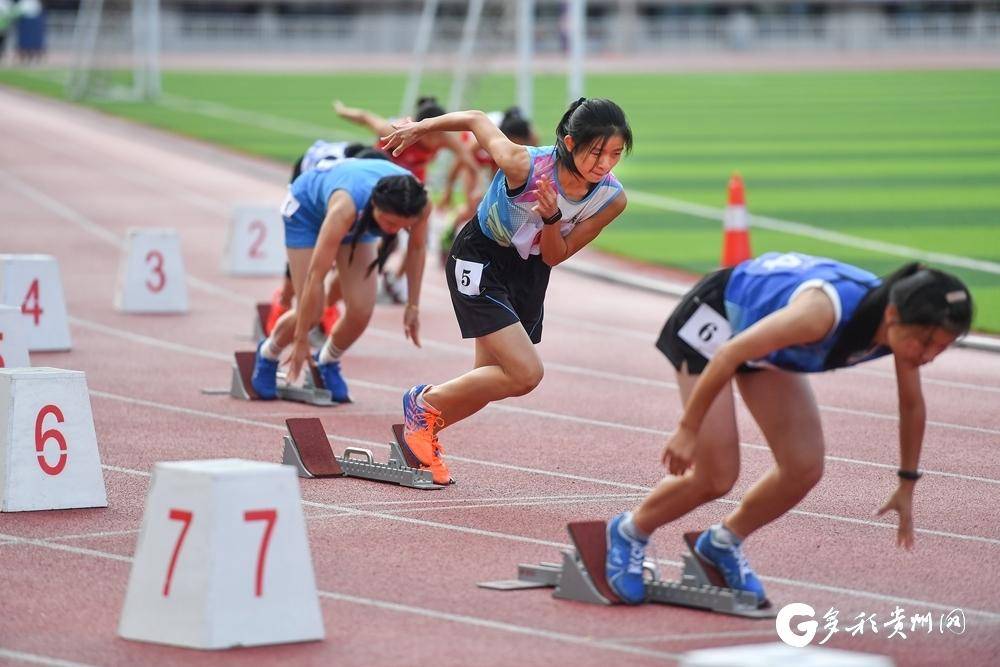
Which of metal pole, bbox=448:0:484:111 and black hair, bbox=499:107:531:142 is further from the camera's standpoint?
metal pole, bbox=448:0:484:111

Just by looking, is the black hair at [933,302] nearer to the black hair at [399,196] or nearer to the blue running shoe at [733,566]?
the blue running shoe at [733,566]

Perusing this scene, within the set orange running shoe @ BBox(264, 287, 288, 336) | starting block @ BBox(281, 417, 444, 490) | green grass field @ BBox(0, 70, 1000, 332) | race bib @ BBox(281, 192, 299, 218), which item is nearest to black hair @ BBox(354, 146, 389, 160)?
race bib @ BBox(281, 192, 299, 218)

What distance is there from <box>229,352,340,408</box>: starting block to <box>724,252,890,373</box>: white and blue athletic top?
523cm

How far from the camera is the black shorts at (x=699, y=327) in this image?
6.11m

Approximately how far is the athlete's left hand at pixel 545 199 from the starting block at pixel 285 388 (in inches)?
153

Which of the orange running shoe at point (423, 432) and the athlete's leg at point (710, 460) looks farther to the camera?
the orange running shoe at point (423, 432)

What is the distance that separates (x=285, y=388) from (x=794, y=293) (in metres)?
5.82

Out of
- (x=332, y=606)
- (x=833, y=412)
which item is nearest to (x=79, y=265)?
(x=833, y=412)

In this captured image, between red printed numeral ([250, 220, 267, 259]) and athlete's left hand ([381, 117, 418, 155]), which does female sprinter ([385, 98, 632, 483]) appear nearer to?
athlete's left hand ([381, 117, 418, 155])

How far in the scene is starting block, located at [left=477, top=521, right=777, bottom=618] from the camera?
20.7ft

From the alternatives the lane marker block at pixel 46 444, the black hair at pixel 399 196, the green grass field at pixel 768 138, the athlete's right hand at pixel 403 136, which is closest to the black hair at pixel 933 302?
the athlete's right hand at pixel 403 136

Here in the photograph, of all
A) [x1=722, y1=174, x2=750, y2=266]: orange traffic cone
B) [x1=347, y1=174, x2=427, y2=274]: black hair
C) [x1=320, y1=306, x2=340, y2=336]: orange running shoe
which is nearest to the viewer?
[x1=347, y1=174, x2=427, y2=274]: black hair

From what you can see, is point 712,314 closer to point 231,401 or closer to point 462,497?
point 462,497

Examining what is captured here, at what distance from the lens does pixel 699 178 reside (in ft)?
90.9
